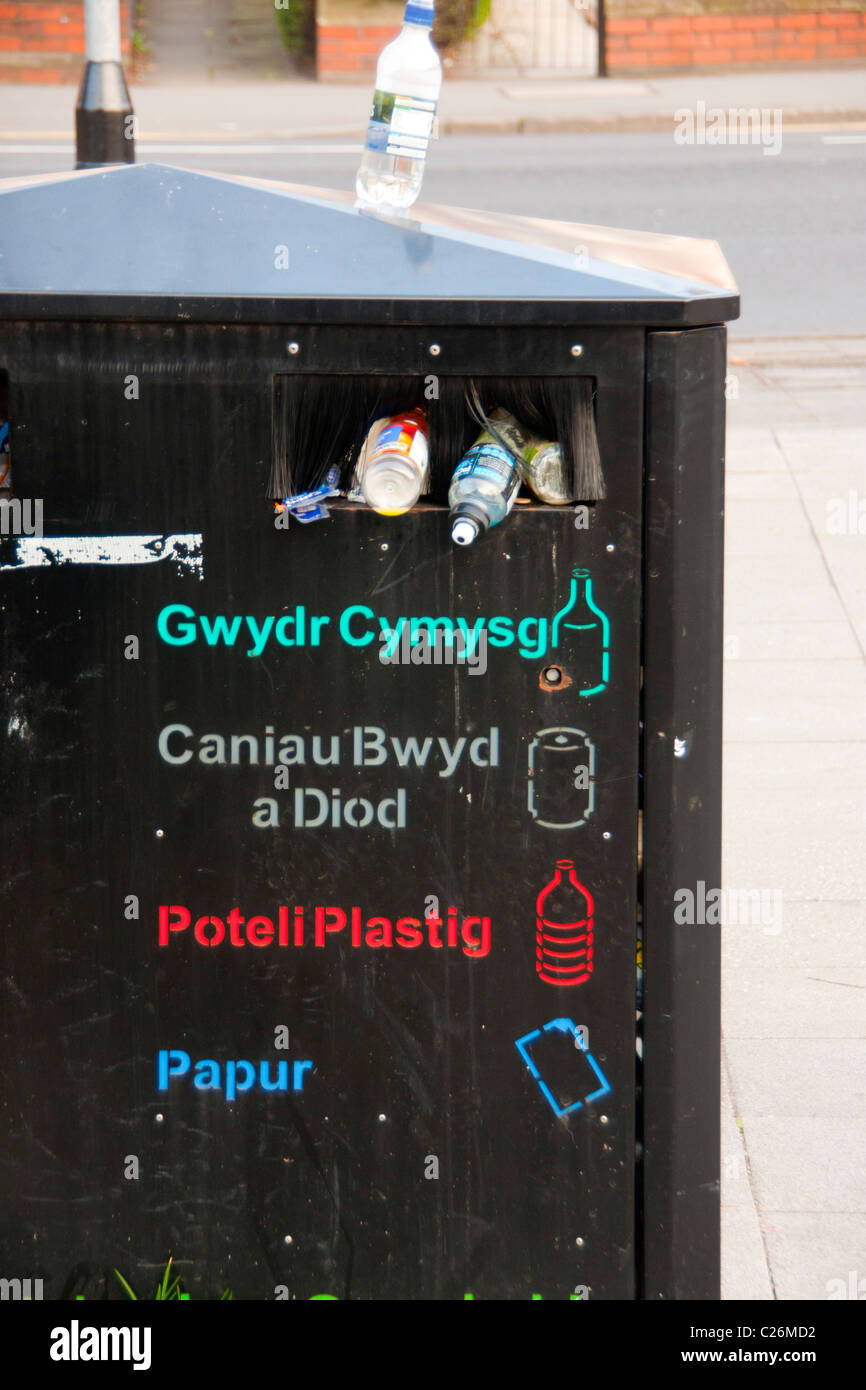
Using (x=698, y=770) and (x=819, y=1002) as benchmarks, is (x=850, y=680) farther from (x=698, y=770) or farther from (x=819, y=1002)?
(x=698, y=770)

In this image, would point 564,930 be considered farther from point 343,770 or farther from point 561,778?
point 343,770

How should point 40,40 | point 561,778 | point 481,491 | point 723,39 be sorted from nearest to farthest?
point 481,491, point 561,778, point 40,40, point 723,39

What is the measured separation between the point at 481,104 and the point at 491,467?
16072 mm

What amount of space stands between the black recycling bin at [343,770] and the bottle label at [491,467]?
49mm

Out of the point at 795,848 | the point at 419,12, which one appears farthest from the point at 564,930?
the point at 795,848

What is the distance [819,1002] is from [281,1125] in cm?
197

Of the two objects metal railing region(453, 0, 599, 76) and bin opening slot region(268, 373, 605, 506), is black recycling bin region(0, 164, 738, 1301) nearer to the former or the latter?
bin opening slot region(268, 373, 605, 506)

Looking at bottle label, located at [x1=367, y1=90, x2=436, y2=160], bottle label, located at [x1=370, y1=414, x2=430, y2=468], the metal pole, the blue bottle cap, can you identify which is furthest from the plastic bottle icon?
the metal pole

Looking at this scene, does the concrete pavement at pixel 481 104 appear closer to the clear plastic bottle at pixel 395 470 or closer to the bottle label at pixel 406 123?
the bottle label at pixel 406 123

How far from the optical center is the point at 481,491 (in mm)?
2127

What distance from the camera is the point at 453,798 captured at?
2264 mm

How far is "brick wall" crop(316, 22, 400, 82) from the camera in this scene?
711 inches

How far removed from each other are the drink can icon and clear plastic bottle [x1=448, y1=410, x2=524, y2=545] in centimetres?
32

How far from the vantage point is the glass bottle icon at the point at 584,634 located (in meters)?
2.21
